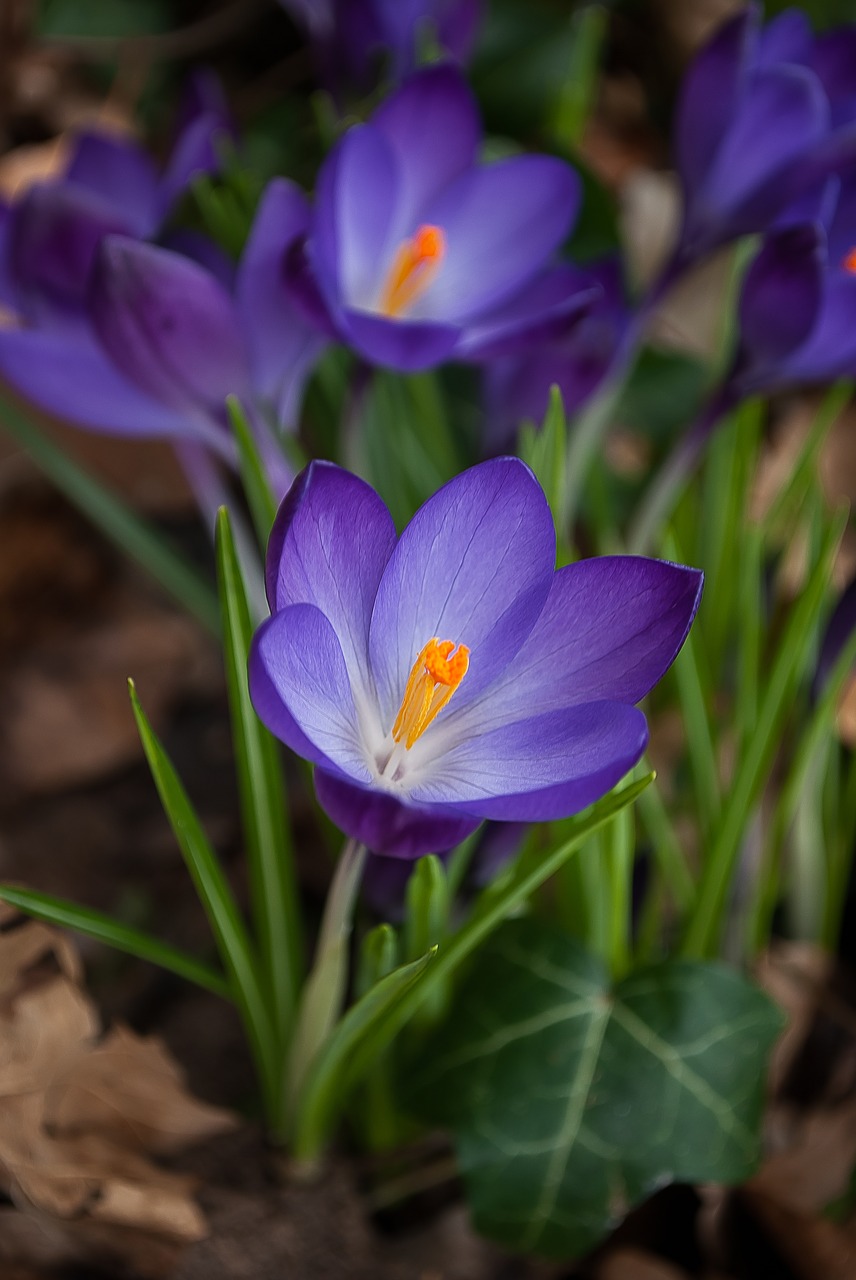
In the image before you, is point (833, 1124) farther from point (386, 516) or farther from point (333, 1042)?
point (386, 516)

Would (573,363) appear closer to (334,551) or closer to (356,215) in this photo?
(356,215)

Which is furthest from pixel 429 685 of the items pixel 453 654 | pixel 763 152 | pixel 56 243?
pixel 763 152

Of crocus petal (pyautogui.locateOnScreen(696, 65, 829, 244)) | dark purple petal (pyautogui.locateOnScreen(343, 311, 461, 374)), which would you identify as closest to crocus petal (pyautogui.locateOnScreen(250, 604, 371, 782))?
dark purple petal (pyautogui.locateOnScreen(343, 311, 461, 374))

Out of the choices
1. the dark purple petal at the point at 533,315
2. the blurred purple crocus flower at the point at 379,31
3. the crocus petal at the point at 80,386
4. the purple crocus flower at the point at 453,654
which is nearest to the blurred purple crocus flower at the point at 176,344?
the crocus petal at the point at 80,386

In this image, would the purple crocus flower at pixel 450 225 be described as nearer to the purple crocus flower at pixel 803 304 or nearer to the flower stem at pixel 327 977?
the purple crocus flower at pixel 803 304

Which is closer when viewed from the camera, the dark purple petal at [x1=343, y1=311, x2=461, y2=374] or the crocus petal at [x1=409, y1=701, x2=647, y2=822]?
the crocus petal at [x1=409, y1=701, x2=647, y2=822]

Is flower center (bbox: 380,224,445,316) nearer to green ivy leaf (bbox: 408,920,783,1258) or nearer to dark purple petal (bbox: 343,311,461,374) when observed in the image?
dark purple petal (bbox: 343,311,461,374)
